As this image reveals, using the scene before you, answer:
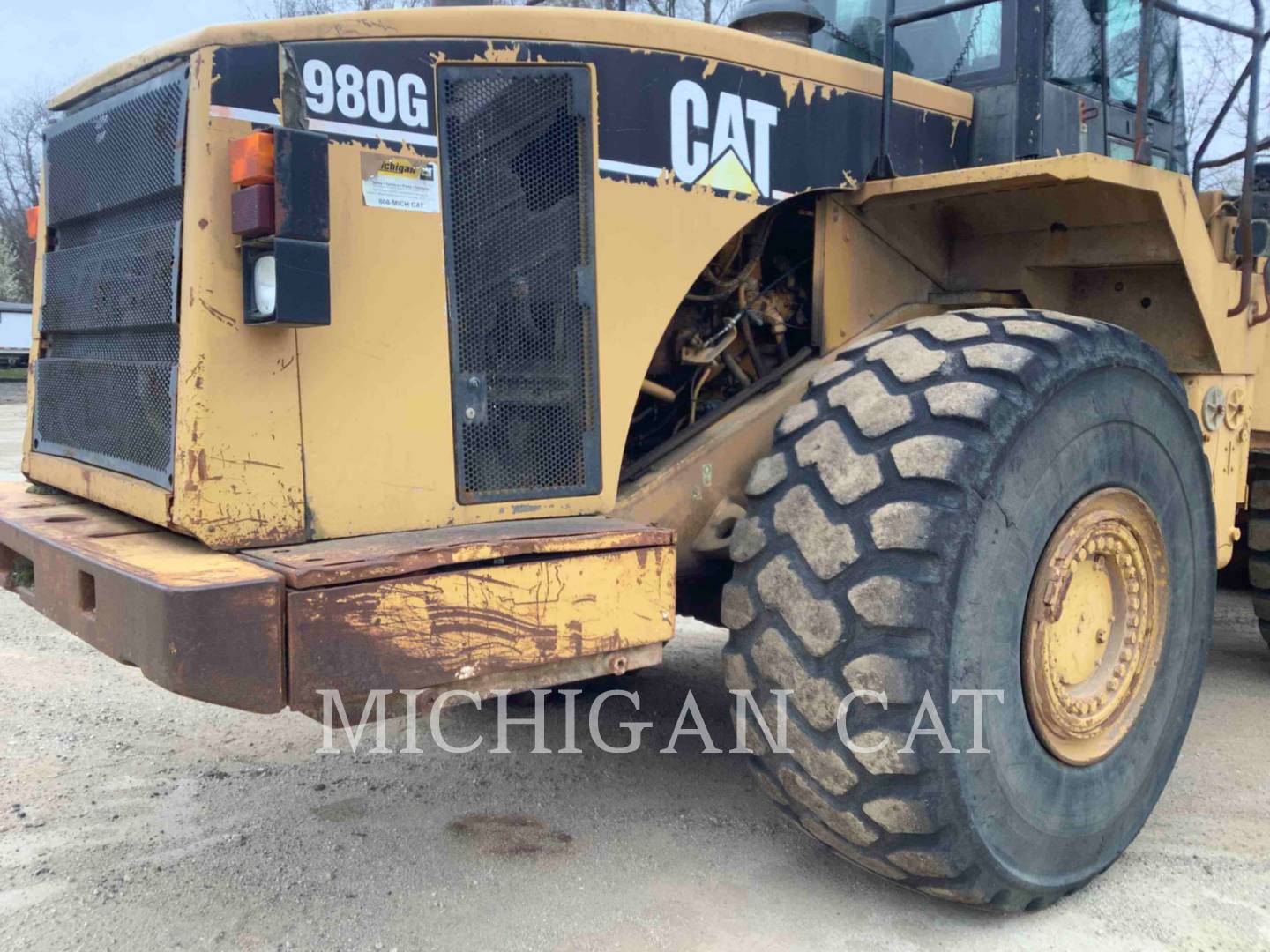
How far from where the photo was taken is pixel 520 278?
9.04 feet

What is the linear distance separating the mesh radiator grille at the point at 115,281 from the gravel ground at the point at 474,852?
1.08 meters

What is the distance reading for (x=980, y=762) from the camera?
2662 millimetres

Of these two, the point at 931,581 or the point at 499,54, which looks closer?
the point at 931,581

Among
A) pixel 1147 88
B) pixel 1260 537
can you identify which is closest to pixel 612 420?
pixel 1147 88

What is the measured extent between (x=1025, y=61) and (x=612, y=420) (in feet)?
6.07

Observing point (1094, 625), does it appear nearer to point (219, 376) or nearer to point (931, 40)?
point (931, 40)

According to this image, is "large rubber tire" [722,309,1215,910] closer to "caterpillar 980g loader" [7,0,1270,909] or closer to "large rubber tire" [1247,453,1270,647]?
"caterpillar 980g loader" [7,0,1270,909]

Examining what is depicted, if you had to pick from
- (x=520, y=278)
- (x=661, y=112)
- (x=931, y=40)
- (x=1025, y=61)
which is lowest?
(x=520, y=278)

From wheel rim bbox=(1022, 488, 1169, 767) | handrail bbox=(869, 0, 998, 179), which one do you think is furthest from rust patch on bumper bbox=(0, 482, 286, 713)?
handrail bbox=(869, 0, 998, 179)

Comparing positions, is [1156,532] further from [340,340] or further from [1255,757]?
[340,340]

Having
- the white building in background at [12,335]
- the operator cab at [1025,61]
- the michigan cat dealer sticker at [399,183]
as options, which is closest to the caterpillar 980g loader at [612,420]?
the michigan cat dealer sticker at [399,183]

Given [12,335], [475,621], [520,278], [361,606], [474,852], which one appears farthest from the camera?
[12,335]

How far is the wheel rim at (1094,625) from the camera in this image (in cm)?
287

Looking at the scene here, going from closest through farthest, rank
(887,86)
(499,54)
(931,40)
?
(499,54) → (887,86) → (931,40)
